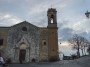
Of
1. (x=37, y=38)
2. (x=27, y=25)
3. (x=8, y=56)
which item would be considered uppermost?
(x=27, y=25)

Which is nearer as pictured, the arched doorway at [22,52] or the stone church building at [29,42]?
the stone church building at [29,42]

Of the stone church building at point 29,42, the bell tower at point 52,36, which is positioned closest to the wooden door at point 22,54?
the stone church building at point 29,42

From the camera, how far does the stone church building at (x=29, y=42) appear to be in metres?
44.3

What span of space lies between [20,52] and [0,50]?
13.9ft

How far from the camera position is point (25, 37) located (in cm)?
4562

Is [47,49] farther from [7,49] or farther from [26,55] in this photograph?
[7,49]

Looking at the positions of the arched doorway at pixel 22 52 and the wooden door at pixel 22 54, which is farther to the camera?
the arched doorway at pixel 22 52

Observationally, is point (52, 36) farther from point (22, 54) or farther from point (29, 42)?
point (22, 54)

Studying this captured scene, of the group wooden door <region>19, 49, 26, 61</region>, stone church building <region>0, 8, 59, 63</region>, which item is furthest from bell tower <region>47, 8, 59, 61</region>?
wooden door <region>19, 49, 26, 61</region>

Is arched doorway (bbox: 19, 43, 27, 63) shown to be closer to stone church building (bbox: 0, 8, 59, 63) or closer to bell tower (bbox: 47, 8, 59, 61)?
stone church building (bbox: 0, 8, 59, 63)

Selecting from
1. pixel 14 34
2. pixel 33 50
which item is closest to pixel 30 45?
pixel 33 50

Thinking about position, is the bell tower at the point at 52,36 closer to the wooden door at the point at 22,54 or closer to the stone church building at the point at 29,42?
the stone church building at the point at 29,42

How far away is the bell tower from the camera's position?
44.6 metres

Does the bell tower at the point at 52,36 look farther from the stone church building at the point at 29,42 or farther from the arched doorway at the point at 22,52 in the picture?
the arched doorway at the point at 22,52
